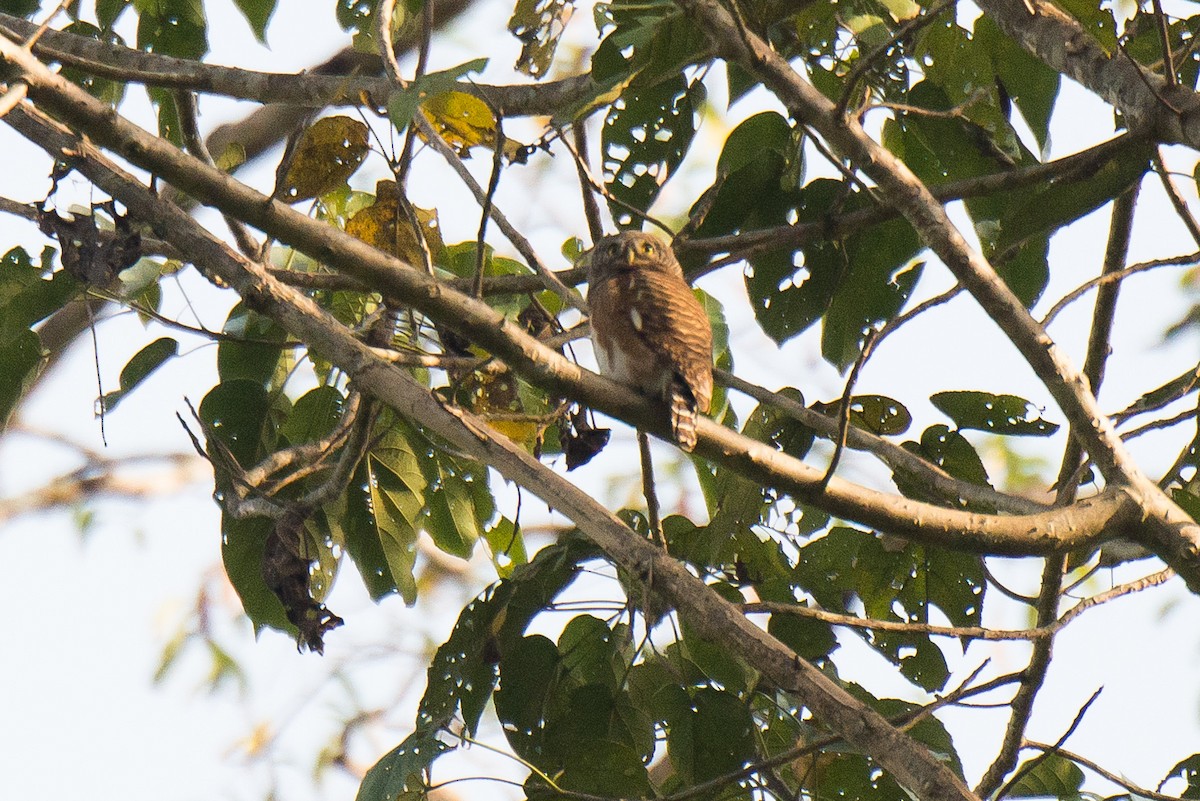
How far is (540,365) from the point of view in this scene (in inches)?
84.4

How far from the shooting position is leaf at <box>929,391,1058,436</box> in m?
3.00

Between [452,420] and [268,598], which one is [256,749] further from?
[452,420]

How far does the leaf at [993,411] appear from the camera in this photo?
9.83 ft

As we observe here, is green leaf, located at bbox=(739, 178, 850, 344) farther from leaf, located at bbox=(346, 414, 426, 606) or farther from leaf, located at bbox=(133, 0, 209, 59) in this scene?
leaf, located at bbox=(133, 0, 209, 59)

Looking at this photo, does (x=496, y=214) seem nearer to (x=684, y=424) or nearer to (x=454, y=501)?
(x=684, y=424)

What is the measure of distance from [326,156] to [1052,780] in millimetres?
2437

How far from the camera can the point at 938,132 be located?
3.18 meters

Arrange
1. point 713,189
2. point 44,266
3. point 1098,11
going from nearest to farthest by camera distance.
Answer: point 1098,11
point 713,189
point 44,266

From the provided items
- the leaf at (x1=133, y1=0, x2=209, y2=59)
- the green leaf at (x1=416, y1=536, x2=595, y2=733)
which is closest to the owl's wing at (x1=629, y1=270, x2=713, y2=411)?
the green leaf at (x1=416, y1=536, x2=595, y2=733)

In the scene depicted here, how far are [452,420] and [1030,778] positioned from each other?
175 centimetres

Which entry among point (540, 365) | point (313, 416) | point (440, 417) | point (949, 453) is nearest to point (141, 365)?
point (313, 416)

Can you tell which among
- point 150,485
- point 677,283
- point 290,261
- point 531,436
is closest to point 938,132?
point 677,283

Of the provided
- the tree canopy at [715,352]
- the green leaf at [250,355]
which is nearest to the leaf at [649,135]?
the tree canopy at [715,352]

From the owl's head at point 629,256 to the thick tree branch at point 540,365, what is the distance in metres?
1.05
